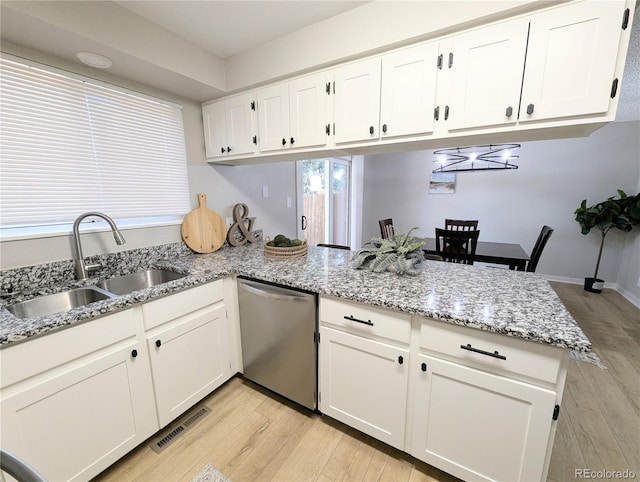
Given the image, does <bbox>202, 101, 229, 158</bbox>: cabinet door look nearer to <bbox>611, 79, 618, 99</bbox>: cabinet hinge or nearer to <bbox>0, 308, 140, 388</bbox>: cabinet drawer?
<bbox>0, 308, 140, 388</bbox>: cabinet drawer

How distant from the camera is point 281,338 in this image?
1675mm

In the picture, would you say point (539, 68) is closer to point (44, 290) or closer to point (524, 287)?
point (524, 287)

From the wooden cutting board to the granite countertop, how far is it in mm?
173

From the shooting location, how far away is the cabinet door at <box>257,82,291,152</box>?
6.17ft

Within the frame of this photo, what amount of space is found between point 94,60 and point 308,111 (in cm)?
125

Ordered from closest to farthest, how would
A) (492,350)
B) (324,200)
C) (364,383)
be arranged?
(492,350), (364,383), (324,200)

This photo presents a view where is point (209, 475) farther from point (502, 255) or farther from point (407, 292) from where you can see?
point (502, 255)

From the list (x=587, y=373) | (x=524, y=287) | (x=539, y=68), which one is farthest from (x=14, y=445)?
(x=587, y=373)

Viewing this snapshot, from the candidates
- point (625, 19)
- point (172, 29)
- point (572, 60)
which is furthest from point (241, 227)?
point (625, 19)

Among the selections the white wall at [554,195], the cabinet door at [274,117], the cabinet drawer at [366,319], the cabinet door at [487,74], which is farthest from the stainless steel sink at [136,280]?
the white wall at [554,195]

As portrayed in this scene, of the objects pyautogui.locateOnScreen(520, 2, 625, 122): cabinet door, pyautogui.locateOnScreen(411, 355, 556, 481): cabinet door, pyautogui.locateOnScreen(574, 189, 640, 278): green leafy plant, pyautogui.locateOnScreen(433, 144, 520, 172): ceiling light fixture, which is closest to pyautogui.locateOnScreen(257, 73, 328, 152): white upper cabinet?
pyautogui.locateOnScreen(520, 2, 625, 122): cabinet door

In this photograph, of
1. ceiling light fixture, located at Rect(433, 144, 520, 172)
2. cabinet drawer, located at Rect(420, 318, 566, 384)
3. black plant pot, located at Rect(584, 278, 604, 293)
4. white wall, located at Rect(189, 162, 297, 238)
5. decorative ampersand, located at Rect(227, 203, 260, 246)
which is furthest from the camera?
ceiling light fixture, located at Rect(433, 144, 520, 172)

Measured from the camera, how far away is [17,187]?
1436 mm

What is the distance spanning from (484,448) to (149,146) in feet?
8.64
